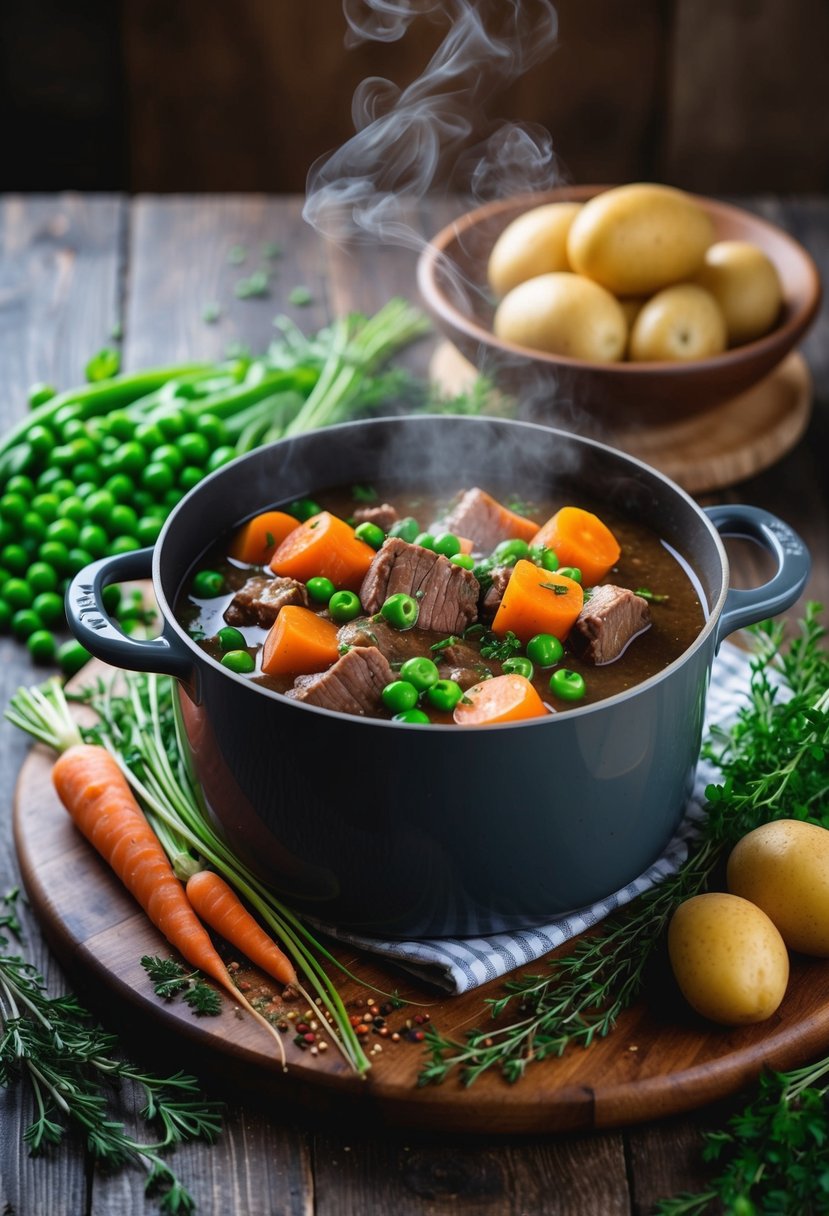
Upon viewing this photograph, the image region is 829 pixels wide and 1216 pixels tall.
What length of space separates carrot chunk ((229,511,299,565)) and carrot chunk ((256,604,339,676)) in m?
0.40

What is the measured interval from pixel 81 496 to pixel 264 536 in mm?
1188

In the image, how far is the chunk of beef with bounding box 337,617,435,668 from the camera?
110 inches

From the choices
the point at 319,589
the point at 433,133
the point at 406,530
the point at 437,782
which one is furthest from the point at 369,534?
the point at 433,133

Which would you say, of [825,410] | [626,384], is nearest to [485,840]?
[626,384]

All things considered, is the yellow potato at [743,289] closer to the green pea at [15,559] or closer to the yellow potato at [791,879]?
the yellow potato at [791,879]

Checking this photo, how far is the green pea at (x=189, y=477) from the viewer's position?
421 cm

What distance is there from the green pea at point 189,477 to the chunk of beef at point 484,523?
1.32m

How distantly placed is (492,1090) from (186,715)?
0.96 metres

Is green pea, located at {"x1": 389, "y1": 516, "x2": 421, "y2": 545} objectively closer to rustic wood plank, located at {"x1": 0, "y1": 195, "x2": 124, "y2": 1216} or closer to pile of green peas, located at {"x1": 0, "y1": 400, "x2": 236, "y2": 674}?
pile of green peas, located at {"x1": 0, "y1": 400, "x2": 236, "y2": 674}

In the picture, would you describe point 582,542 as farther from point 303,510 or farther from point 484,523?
point 303,510

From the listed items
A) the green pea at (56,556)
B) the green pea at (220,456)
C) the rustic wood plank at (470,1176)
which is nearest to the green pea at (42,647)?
the green pea at (56,556)

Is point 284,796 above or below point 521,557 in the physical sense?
below

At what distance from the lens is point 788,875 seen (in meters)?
2.59

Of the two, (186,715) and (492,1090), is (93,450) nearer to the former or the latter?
(186,715)
